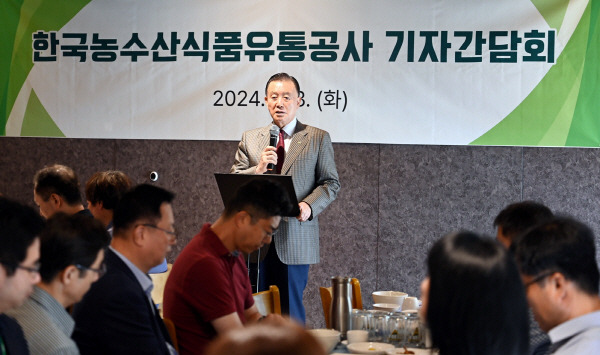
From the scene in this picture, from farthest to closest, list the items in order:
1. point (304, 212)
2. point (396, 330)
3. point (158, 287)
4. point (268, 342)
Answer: point (304, 212), point (158, 287), point (396, 330), point (268, 342)

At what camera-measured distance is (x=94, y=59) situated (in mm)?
5016

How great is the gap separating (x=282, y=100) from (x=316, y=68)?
2.43 feet

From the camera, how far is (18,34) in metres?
5.08

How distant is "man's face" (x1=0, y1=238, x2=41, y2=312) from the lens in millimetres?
1586

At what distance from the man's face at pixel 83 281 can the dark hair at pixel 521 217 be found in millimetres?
1436

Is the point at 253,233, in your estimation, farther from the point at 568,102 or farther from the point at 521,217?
the point at 568,102

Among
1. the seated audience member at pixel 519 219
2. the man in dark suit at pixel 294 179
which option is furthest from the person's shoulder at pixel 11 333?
the man in dark suit at pixel 294 179

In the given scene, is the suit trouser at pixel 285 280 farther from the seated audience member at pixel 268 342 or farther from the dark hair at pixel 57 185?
the seated audience member at pixel 268 342

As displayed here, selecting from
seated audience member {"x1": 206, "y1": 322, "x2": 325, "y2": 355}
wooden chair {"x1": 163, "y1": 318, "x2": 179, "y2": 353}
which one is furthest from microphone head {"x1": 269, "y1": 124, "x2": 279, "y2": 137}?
seated audience member {"x1": 206, "y1": 322, "x2": 325, "y2": 355}

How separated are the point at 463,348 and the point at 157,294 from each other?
2668 mm

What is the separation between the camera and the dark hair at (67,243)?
1910mm

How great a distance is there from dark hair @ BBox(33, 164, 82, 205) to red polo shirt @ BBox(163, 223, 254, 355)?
4.68 ft

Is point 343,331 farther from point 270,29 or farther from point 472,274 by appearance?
point 270,29

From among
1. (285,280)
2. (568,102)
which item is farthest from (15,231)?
(568,102)
